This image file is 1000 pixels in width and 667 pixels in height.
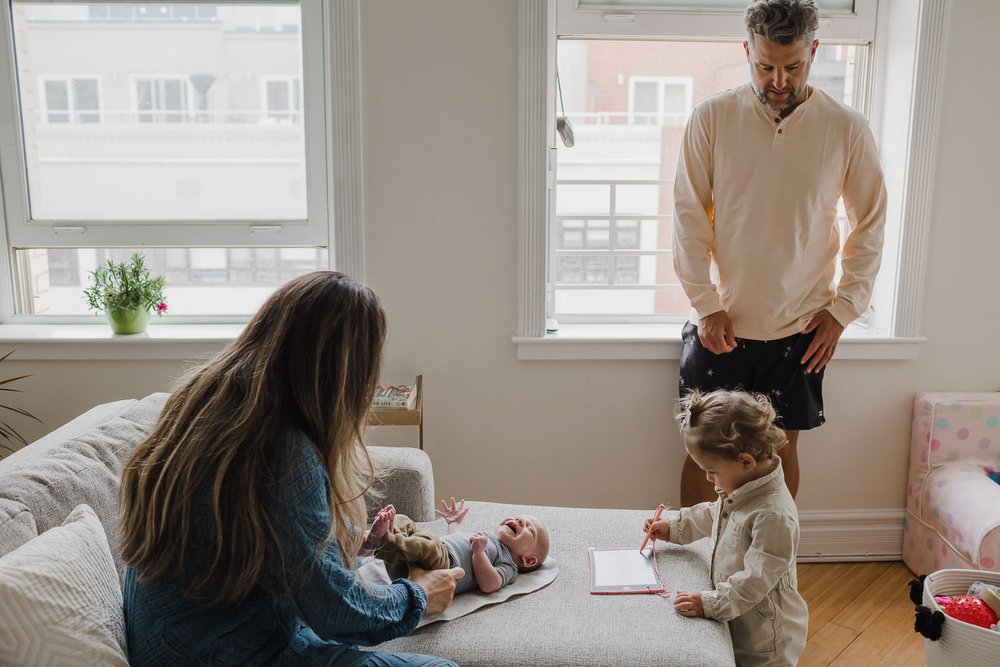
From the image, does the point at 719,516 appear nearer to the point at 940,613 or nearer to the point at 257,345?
the point at 940,613

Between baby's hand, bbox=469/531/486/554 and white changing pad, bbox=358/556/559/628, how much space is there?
90mm

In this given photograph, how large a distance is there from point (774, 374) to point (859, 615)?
2.60 feet

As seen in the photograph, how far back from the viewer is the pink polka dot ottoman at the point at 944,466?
2.73 m

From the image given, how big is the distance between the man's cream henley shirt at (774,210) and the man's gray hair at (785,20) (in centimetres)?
21

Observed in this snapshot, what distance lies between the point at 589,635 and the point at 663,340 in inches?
53.2

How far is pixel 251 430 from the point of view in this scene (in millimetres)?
1330

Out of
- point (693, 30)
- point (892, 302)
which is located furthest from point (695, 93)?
point (892, 302)

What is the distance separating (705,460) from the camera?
6.21 ft

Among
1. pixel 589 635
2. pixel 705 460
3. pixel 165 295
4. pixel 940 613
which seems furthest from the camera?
pixel 165 295

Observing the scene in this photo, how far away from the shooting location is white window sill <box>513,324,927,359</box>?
2898mm

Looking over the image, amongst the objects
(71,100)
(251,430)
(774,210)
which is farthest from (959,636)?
(71,100)

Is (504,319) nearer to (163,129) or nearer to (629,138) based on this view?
(629,138)

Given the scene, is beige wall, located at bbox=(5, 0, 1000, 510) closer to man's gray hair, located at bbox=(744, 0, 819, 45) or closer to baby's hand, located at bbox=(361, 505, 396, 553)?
man's gray hair, located at bbox=(744, 0, 819, 45)

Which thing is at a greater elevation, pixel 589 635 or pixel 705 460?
pixel 705 460
